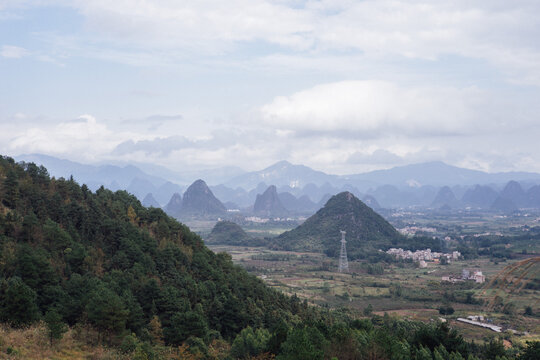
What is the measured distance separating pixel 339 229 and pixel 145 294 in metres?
79.7

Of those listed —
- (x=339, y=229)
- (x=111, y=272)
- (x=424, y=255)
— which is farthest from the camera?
(x=339, y=229)

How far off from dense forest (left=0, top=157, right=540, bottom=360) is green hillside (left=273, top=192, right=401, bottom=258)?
2368 inches

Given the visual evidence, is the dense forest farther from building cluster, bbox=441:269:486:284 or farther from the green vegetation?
the green vegetation

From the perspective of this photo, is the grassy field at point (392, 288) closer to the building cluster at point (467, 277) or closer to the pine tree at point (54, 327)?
the building cluster at point (467, 277)

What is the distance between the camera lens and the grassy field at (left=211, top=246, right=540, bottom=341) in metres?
40.2

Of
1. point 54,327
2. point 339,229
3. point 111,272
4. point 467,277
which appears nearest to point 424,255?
point 467,277

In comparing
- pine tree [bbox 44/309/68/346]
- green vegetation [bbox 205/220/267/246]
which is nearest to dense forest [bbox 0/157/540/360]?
pine tree [bbox 44/309/68/346]

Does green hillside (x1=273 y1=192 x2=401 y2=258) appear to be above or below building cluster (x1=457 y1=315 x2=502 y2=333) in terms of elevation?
above

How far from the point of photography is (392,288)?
53.4m

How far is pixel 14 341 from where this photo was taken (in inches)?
542

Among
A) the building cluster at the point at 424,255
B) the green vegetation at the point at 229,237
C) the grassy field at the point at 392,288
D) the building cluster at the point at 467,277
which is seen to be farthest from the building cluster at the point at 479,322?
the green vegetation at the point at 229,237

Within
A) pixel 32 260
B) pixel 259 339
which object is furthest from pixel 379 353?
pixel 32 260

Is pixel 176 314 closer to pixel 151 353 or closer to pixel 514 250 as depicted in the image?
pixel 151 353

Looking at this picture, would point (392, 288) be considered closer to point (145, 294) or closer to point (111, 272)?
point (145, 294)
